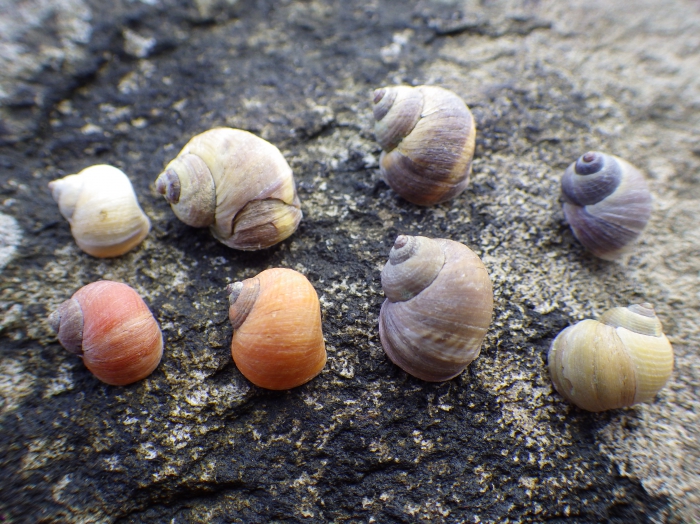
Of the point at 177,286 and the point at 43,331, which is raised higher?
the point at 177,286

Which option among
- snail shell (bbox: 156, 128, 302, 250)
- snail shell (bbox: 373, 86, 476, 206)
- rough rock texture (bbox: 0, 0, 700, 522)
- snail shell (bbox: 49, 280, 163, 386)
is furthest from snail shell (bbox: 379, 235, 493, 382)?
snail shell (bbox: 49, 280, 163, 386)

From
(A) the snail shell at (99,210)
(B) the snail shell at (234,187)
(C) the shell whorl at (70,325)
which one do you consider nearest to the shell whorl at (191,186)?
(B) the snail shell at (234,187)

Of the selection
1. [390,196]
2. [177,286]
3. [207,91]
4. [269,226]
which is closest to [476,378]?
[390,196]

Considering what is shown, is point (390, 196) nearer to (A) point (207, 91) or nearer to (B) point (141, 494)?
(A) point (207, 91)

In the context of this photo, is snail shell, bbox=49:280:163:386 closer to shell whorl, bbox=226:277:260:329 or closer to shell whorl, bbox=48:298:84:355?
shell whorl, bbox=48:298:84:355

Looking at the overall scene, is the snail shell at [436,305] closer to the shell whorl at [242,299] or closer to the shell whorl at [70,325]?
the shell whorl at [242,299]
